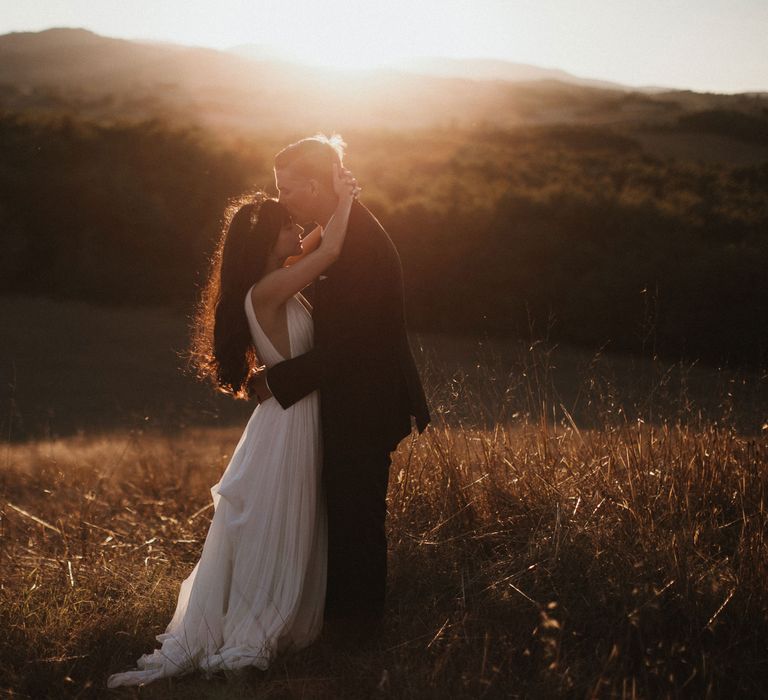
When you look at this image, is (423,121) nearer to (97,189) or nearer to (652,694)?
(97,189)

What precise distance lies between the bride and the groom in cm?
9

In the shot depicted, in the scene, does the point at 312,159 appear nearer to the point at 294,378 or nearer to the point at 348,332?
the point at 348,332

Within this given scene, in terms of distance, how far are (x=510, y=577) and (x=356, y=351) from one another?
3.80 ft

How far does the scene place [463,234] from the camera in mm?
17000

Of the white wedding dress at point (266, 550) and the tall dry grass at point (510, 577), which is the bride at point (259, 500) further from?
the tall dry grass at point (510, 577)

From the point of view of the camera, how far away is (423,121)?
2089 inches

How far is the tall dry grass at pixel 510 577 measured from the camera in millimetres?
3172

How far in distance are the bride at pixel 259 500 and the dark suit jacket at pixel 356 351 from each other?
115mm

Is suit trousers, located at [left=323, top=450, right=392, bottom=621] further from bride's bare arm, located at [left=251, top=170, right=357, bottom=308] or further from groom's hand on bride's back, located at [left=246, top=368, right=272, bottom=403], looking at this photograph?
bride's bare arm, located at [left=251, top=170, right=357, bottom=308]

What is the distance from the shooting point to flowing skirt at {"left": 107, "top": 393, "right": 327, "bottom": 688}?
11.2 ft

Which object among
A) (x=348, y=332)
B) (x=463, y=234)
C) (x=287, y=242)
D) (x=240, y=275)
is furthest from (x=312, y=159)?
(x=463, y=234)

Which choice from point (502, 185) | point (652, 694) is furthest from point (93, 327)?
point (652, 694)

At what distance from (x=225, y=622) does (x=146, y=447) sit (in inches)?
221

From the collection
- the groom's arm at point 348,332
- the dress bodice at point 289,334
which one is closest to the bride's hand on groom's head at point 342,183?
the groom's arm at point 348,332
